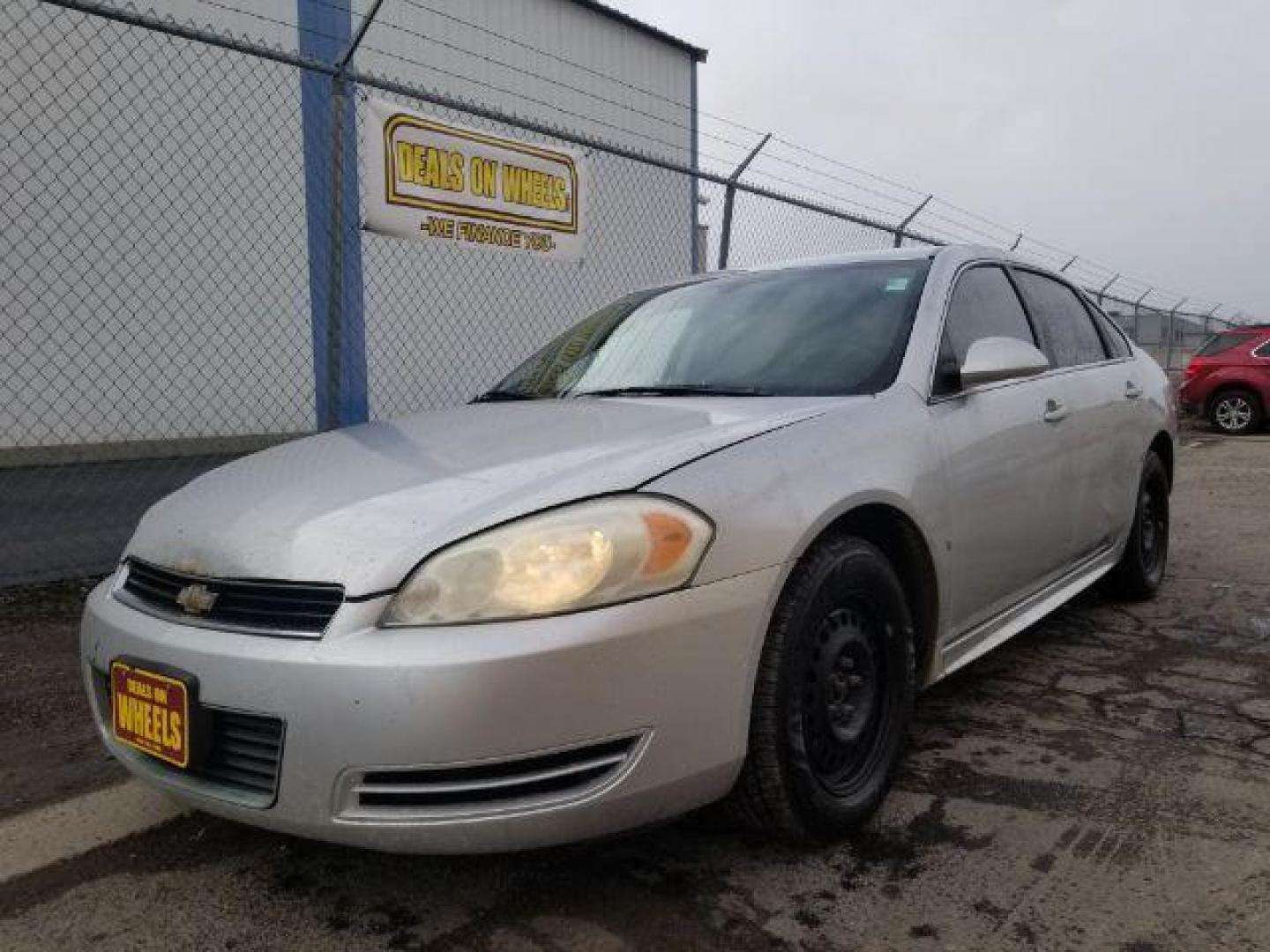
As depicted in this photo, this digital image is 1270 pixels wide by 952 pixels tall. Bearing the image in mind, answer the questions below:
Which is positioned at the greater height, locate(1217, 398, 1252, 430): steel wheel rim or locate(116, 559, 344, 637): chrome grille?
locate(116, 559, 344, 637): chrome grille

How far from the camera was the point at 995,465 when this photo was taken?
2830mm

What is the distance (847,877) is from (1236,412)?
13205 mm

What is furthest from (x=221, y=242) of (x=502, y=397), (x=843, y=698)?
(x=843, y=698)

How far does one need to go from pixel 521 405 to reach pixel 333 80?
2.41 metres

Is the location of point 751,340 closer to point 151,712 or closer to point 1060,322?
point 1060,322

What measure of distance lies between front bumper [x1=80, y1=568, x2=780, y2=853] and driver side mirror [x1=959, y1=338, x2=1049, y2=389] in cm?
122

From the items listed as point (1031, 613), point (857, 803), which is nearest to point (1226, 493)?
point (1031, 613)

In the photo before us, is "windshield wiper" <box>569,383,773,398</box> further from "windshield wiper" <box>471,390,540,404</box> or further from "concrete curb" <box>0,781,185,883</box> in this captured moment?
"concrete curb" <box>0,781,185,883</box>

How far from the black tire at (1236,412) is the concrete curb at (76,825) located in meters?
13.8

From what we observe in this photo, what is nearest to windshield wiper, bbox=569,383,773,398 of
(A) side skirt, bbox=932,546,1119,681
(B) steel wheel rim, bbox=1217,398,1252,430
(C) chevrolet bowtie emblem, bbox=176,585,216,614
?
(A) side skirt, bbox=932,546,1119,681

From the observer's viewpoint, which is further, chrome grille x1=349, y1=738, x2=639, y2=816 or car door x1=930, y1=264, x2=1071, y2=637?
car door x1=930, y1=264, x2=1071, y2=637

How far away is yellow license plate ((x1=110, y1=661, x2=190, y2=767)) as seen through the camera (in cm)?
186

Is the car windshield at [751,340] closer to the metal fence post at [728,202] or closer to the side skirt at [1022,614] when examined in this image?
the side skirt at [1022,614]

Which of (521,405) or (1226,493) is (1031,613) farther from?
(1226,493)
